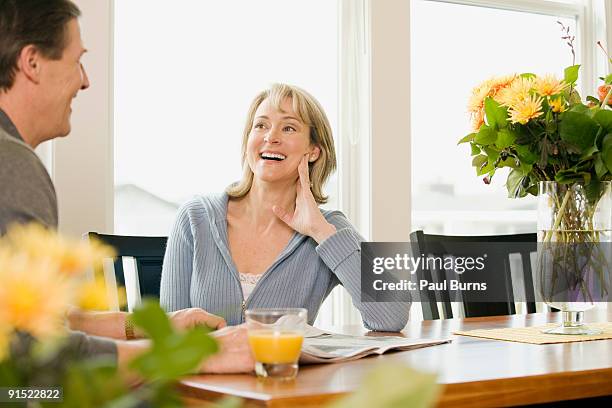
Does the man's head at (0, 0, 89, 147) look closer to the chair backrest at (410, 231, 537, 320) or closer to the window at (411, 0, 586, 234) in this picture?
the chair backrest at (410, 231, 537, 320)

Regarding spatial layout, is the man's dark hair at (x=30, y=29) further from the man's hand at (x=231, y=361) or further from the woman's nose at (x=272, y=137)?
the woman's nose at (x=272, y=137)

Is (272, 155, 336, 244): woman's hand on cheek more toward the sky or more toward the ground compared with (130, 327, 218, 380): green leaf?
more toward the sky

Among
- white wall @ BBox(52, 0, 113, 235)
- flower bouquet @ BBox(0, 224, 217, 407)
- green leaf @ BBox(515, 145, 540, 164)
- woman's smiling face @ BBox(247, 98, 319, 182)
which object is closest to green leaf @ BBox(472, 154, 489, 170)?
green leaf @ BBox(515, 145, 540, 164)

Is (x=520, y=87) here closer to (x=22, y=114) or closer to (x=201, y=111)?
(x=22, y=114)

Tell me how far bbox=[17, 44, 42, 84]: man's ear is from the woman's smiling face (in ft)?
3.71

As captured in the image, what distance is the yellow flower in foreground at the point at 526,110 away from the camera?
5.67 feet

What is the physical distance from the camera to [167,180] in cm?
311

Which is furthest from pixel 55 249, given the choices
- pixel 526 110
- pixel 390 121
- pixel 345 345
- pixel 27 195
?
pixel 390 121

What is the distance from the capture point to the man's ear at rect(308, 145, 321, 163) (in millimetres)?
2428

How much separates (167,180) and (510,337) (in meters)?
1.69

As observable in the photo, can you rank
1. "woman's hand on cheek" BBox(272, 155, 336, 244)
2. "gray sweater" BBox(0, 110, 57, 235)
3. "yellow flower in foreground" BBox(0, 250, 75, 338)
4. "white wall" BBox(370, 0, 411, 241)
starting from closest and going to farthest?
"yellow flower in foreground" BBox(0, 250, 75, 338) → "gray sweater" BBox(0, 110, 57, 235) → "woman's hand on cheek" BBox(272, 155, 336, 244) → "white wall" BBox(370, 0, 411, 241)

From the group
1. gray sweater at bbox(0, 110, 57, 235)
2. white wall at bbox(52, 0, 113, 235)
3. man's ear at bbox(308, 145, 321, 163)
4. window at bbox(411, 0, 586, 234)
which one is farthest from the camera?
window at bbox(411, 0, 586, 234)

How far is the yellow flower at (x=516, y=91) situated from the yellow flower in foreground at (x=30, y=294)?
5.18ft

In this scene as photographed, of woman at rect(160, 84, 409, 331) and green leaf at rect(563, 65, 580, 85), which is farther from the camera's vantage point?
woman at rect(160, 84, 409, 331)
